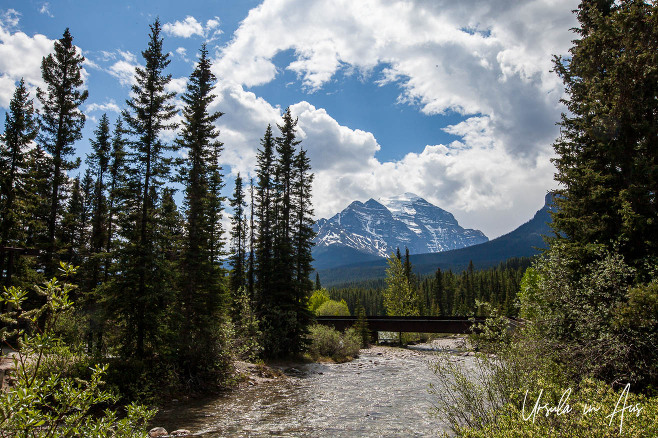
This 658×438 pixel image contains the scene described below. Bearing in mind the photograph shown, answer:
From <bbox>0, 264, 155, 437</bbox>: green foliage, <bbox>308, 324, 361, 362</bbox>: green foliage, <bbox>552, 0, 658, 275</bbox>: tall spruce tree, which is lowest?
<bbox>308, 324, 361, 362</bbox>: green foliage

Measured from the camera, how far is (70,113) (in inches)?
993

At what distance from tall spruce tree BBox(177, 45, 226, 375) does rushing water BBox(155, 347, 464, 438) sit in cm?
313

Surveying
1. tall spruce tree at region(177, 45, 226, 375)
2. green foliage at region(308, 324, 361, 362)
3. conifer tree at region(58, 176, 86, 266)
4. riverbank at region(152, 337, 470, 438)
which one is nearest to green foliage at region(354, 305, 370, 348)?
green foliage at region(308, 324, 361, 362)

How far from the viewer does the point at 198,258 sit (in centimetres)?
2420

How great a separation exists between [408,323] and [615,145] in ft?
112

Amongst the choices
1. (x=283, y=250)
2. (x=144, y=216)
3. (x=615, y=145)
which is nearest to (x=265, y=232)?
(x=283, y=250)

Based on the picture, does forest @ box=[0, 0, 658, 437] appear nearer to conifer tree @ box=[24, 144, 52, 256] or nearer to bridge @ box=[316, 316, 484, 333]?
conifer tree @ box=[24, 144, 52, 256]

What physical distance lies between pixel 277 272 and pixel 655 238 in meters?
24.1

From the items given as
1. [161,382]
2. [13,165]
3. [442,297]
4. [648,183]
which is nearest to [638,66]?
[648,183]

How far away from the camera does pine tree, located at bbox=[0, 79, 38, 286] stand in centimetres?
2241

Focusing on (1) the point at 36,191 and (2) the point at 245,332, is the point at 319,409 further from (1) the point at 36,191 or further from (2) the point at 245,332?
(1) the point at 36,191

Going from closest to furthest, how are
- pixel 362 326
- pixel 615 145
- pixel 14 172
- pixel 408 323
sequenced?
pixel 615 145 < pixel 14 172 < pixel 362 326 < pixel 408 323

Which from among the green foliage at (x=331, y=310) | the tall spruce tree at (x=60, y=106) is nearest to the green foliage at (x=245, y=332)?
the tall spruce tree at (x=60, y=106)

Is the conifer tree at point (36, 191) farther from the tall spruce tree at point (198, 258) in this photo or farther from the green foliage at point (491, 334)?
the green foliage at point (491, 334)
